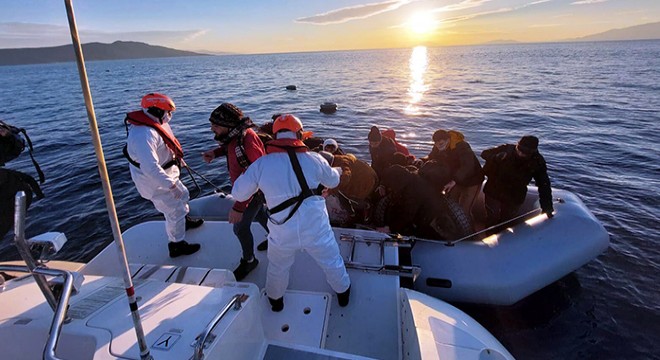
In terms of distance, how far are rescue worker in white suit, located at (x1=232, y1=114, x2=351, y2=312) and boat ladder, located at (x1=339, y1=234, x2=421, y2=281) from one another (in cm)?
83

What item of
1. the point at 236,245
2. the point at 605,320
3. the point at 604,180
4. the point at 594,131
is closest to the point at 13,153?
the point at 236,245

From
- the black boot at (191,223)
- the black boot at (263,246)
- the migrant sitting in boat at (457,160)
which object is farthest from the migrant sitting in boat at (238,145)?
the migrant sitting in boat at (457,160)

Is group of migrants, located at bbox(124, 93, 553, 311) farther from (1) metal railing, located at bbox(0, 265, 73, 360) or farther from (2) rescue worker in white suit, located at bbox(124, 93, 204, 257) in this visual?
(1) metal railing, located at bbox(0, 265, 73, 360)

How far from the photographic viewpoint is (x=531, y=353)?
4105mm

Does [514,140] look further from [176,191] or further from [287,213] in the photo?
[176,191]

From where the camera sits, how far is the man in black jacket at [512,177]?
4.47 meters

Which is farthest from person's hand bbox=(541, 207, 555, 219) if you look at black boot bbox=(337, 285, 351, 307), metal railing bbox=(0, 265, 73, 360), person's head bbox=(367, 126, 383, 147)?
metal railing bbox=(0, 265, 73, 360)

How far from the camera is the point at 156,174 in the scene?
134 inches

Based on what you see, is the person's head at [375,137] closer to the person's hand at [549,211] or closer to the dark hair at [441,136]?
the dark hair at [441,136]

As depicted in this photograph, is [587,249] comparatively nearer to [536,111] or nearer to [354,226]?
[354,226]

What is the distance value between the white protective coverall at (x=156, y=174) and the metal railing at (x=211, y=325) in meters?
1.92

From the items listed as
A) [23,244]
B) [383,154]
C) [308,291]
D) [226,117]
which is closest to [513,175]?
[383,154]

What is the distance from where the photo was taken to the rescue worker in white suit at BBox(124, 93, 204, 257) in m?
3.37

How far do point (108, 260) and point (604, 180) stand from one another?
10779 mm
